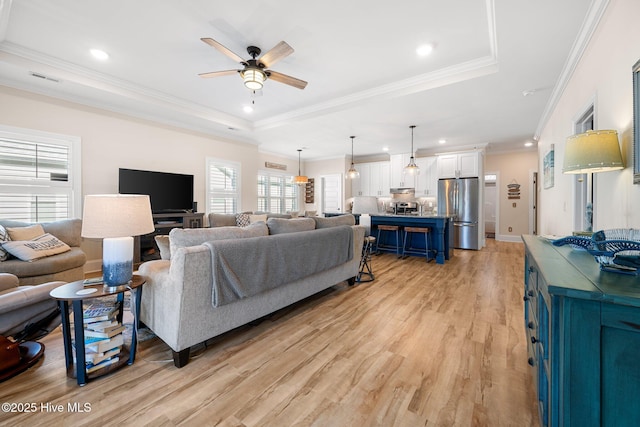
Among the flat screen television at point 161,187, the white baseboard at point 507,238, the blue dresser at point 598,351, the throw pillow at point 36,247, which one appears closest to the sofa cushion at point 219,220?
the flat screen television at point 161,187

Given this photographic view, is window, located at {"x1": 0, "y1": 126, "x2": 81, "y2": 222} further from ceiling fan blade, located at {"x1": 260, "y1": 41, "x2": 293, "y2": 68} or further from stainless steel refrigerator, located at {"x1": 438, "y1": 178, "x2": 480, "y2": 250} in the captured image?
stainless steel refrigerator, located at {"x1": 438, "y1": 178, "x2": 480, "y2": 250}

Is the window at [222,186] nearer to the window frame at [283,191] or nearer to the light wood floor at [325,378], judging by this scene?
the window frame at [283,191]

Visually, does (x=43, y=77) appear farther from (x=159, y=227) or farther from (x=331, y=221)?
(x=331, y=221)

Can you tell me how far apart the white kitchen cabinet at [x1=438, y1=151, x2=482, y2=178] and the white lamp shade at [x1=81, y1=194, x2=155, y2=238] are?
22.8 ft

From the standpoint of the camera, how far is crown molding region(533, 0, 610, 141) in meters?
2.02

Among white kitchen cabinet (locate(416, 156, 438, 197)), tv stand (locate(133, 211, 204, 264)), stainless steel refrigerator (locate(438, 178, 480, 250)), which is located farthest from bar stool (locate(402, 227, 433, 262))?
tv stand (locate(133, 211, 204, 264))

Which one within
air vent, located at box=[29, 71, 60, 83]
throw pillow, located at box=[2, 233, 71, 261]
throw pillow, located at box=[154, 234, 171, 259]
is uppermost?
air vent, located at box=[29, 71, 60, 83]

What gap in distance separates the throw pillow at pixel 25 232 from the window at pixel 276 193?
4873mm

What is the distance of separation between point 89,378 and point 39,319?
853 millimetres

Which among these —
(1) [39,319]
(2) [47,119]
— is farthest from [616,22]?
(2) [47,119]

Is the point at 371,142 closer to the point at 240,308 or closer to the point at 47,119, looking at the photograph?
the point at 240,308

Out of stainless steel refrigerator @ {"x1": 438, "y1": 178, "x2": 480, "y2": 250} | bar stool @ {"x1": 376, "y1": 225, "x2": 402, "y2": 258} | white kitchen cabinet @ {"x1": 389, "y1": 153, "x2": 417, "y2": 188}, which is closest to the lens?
bar stool @ {"x1": 376, "y1": 225, "x2": 402, "y2": 258}

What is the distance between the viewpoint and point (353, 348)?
2.10 m

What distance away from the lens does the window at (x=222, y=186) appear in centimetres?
591
